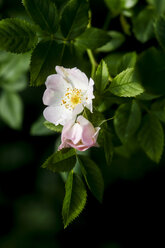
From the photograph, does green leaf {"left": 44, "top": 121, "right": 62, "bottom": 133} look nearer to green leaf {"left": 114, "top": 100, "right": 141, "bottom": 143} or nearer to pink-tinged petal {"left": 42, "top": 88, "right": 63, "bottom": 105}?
pink-tinged petal {"left": 42, "top": 88, "right": 63, "bottom": 105}

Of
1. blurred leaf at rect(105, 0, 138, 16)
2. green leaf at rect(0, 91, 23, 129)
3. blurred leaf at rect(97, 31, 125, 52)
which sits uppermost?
blurred leaf at rect(105, 0, 138, 16)

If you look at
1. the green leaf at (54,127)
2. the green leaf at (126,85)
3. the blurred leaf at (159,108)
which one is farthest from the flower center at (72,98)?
the blurred leaf at (159,108)

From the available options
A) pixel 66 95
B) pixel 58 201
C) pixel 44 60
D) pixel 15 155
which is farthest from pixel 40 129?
pixel 58 201

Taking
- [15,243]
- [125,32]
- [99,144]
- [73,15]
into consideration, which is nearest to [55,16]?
[73,15]

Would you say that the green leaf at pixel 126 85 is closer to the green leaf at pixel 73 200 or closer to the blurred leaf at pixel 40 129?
the green leaf at pixel 73 200

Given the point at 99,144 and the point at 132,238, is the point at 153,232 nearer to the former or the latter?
the point at 132,238

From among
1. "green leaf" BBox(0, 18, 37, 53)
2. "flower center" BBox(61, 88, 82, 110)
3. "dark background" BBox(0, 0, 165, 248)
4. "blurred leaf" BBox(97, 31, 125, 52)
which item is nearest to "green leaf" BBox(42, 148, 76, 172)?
"flower center" BBox(61, 88, 82, 110)

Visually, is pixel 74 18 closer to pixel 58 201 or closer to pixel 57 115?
pixel 57 115

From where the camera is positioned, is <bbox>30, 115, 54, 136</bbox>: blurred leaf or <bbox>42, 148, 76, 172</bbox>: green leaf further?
<bbox>30, 115, 54, 136</bbox>: blurred leaf
